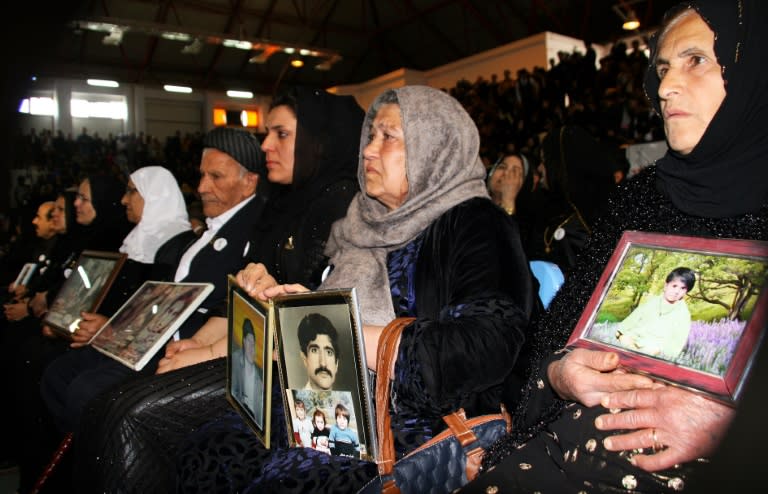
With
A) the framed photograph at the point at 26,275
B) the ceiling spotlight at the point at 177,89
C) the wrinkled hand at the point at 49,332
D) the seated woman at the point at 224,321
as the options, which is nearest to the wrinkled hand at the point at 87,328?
the wrinkled hand at the point at 49,332

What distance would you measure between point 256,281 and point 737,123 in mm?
1261

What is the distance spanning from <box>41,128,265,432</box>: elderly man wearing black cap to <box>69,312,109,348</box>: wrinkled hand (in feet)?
0.34

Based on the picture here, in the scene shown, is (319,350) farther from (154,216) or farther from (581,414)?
(154,216)

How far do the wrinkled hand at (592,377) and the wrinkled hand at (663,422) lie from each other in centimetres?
2

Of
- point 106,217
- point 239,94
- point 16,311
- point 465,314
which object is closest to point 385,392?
point 465,314

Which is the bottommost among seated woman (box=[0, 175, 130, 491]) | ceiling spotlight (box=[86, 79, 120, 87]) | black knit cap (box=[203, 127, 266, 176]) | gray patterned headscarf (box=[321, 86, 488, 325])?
seated woman (box=[0, 175, 130, 491])

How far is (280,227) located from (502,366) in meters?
1.25

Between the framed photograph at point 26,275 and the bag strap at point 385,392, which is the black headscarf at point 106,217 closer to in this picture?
the framed photograph at point 26,275

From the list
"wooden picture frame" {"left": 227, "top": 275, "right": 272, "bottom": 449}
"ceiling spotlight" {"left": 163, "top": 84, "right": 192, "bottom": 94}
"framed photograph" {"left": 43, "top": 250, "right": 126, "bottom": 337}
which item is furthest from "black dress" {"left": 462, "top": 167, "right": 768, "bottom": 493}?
"ceiling spotlight" {"left": 163, "top": 84, "right": 192, "bottom": 94}

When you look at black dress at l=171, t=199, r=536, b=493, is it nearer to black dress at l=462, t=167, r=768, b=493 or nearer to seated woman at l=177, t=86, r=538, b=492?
seated woman at l=177, t=86, r=538, b=492

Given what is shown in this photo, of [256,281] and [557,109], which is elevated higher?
[557,109]

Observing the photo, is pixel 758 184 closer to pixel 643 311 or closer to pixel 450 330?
pixel 643 311

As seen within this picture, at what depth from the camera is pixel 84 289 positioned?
3146 millimetres

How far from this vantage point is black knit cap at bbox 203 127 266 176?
9.98 ft
